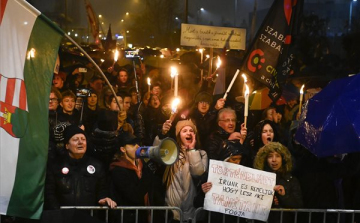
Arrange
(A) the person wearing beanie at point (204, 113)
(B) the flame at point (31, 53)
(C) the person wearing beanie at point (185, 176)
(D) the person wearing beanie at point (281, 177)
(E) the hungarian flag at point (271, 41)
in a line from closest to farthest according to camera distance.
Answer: (B) the flame at point (31, 53) < (D) the person wearing beanie at point (281, 177) < (C) the person wearing beanie at point (185, 176) < (E) the hungarian flag at point (271, 41) < (A) the person wearing beanie at point (204, 113)

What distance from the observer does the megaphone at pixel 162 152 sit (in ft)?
13.5

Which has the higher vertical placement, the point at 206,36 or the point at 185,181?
the point at 206,36

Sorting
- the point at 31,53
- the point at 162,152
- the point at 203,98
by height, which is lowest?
the point at 162,152

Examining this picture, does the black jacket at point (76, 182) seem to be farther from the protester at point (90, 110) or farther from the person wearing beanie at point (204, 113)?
the protester at point (90, 110)

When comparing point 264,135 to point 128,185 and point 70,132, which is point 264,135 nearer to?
point 128,185

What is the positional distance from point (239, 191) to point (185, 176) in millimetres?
690

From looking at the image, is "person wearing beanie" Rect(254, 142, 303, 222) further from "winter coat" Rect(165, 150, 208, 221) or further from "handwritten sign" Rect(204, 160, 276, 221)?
"winter coat" Rect(165, 150, 208, 221)

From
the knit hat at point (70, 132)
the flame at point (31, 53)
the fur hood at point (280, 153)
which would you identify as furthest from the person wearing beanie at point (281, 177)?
the flame at point (31, 53)

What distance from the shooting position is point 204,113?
24.9ft

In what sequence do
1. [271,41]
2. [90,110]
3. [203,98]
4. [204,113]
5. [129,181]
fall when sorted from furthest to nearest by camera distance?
[90,110] < [203,98] < [204,113] < [271,41] < [129,181]

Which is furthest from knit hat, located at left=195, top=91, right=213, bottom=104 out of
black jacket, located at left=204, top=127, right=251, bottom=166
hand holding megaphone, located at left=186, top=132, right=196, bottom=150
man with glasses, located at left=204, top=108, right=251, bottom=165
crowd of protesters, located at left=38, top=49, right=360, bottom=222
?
hand holding megaphone, located at left=186, top=132, right=196, bottom=150

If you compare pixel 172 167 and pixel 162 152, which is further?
pixel 172 167

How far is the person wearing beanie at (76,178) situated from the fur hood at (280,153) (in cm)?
165

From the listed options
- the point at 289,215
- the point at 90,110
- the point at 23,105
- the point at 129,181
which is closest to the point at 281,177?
the point at 289,215
